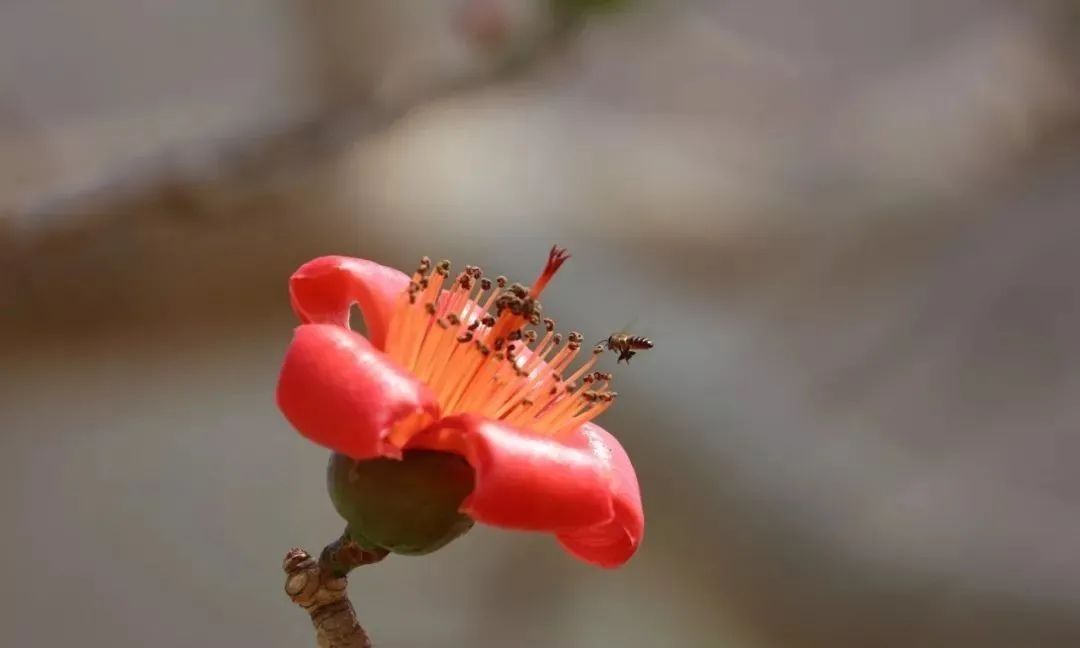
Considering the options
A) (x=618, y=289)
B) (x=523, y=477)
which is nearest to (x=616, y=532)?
(x=523, y=477)

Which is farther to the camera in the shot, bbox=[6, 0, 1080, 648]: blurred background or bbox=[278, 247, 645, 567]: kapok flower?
bbox=[6, 0, 1080, 648]: blurred background

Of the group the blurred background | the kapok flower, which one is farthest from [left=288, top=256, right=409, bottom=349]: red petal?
the blurred background

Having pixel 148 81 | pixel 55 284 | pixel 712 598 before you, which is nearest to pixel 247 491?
pixel 55 284

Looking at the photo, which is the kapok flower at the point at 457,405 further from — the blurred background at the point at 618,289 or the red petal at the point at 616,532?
the blurred background at the point at 618,289

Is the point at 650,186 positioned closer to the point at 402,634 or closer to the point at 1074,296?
the point at 1074,296

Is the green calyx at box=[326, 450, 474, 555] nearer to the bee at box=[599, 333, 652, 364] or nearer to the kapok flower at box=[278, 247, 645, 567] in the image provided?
the kapok flower at box=[278, 247, 645, 567]

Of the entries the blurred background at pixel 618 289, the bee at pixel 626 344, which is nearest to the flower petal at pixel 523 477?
the bee at pixel 626 344

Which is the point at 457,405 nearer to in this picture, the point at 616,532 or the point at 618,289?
the point at 616,532
